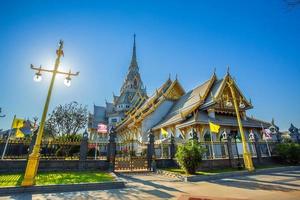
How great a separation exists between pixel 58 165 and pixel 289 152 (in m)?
17.7

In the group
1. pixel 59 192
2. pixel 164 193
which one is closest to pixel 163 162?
pixel 164 193

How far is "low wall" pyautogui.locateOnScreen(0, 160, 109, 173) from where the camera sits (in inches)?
407

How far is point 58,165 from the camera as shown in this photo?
449 inches

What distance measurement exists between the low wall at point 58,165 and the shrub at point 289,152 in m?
14.4

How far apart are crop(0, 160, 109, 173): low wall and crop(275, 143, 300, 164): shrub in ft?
47.3

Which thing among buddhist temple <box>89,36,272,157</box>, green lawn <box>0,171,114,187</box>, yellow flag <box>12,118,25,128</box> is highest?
buddhist temple <box>89,36,272,157</box>

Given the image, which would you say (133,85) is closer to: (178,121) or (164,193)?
(178,121)

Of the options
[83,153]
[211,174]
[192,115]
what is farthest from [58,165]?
[192,115]

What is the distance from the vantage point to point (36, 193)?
6406 millimetres

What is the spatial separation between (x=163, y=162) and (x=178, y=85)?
15.2m

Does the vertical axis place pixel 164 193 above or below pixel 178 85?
below

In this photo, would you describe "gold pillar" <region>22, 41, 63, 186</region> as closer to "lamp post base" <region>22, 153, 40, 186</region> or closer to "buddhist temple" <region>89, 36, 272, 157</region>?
"lamp post base" <region>22, 153, 40, 186</region>

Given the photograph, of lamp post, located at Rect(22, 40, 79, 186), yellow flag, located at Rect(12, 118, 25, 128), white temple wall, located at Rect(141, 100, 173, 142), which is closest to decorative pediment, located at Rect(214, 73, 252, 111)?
white temple wall, located at Rect(141, 100, 173, 142)

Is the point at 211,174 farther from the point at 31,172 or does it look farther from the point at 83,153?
the point at 31,172
